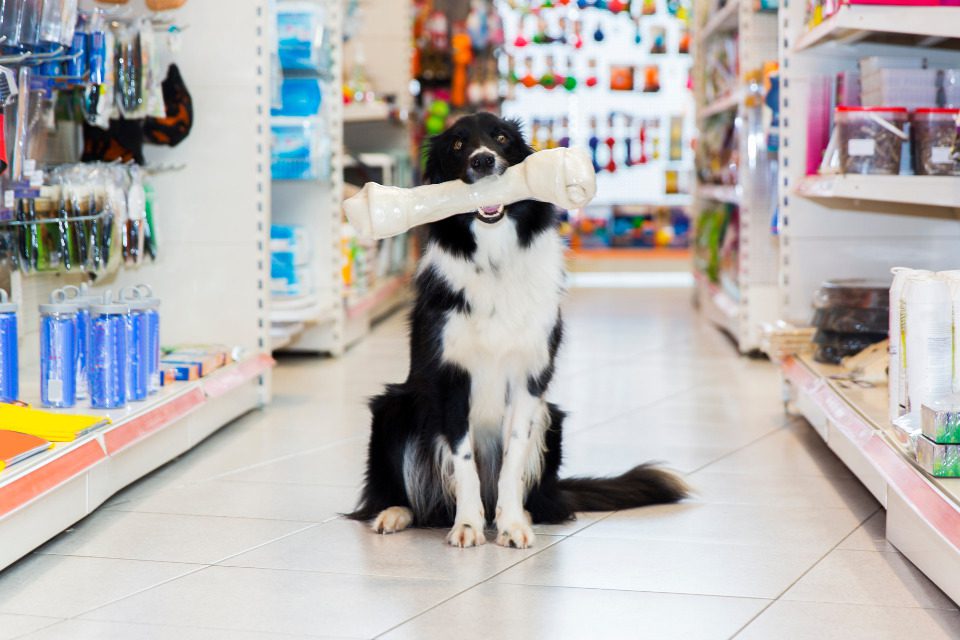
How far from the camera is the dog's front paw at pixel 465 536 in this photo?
112 inches

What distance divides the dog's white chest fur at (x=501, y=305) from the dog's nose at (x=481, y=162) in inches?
5.5

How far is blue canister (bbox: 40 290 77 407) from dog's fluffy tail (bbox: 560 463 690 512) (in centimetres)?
135

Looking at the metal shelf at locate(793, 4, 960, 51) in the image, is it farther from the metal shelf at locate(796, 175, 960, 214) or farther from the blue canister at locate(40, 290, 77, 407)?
the blue canister at locate(40, 290, 77, 407)

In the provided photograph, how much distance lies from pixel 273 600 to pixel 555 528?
83 centimetres

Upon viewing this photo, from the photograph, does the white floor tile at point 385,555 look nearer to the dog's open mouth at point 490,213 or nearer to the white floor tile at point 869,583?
the white floor tile at point 869,583

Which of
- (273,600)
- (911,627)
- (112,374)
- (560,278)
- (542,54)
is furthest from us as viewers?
(542,54)

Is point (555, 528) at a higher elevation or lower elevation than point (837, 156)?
lower

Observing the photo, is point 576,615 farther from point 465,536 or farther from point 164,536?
point 164,536

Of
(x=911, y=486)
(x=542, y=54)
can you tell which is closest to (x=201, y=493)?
(x=911, y=486)

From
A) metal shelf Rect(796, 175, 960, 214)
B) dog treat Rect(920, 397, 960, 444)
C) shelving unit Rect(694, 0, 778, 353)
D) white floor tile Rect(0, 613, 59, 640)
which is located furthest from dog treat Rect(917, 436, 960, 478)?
shelving unit Rect(694, 0, 778, 353)

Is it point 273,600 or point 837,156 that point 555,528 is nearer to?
point 273,600

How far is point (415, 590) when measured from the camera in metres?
2.52

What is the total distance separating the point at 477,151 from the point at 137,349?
4.08 feet

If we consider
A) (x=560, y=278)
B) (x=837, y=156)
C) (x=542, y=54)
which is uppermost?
(x=542, y=54)
